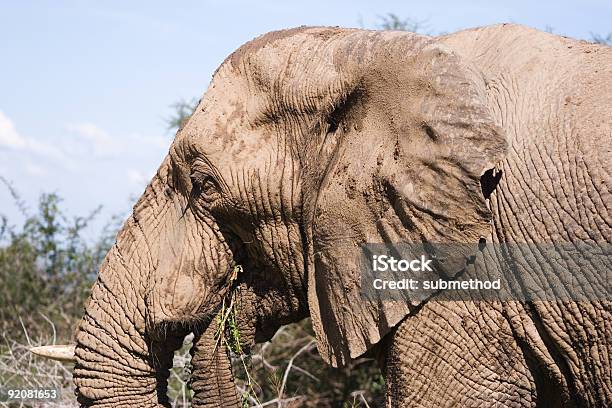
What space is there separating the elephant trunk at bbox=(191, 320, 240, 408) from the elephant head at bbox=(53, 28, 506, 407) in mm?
41

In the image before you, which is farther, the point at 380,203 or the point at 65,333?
the point at 65,333

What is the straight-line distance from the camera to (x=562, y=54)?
3.15m

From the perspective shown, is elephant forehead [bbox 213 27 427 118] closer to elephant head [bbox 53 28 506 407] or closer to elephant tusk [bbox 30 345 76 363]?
elephant head [bbox 53 28 506 407]

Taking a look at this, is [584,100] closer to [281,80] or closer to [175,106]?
[281,80]

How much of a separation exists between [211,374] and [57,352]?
2.18 feet

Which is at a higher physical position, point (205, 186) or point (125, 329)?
point (205, 186)

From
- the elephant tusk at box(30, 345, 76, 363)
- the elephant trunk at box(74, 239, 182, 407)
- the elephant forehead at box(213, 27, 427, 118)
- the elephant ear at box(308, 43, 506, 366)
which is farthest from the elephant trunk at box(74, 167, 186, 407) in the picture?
the elephant ear at box(308, 43, 506, 366)

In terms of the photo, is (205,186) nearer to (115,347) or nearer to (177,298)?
(177,298)

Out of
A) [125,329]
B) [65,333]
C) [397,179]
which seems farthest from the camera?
[65,333]

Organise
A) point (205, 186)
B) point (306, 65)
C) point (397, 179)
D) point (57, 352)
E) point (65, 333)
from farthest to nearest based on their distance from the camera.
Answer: point (65, 333) < point (57, 352) < point (205, 186) < point (306, 65) < point (397, 179)

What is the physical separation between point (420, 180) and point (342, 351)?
2.15 feet

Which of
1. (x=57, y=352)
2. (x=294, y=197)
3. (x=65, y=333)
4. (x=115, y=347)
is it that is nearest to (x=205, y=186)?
(x=294, y=197)

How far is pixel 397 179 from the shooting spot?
2967 mm

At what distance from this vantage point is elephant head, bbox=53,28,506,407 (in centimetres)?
292
